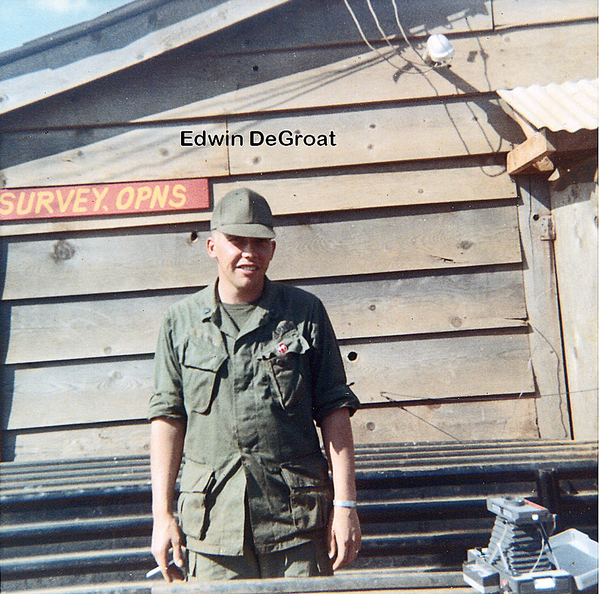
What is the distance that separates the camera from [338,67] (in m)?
3.57

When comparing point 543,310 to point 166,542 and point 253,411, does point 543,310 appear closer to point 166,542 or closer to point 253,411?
point 253,411

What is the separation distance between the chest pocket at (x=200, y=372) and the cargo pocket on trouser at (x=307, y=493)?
400 mm

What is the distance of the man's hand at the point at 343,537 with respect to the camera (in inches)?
76.0

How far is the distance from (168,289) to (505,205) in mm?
2304

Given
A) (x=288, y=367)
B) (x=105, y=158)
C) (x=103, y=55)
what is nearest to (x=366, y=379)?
(x=288, y=367)

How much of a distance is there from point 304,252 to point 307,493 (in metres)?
1.84

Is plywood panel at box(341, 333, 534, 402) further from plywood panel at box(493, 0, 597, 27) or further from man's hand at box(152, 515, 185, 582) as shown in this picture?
plywood panel at box(493, 0, 597, 27)

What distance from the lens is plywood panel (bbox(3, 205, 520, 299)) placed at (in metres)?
3.49

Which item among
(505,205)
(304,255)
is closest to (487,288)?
(505,205)

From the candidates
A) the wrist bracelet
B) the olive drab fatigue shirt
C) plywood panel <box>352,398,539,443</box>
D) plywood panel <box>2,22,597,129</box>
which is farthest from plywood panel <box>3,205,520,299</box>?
the wrist bracelet

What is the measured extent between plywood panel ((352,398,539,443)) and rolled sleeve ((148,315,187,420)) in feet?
5.52

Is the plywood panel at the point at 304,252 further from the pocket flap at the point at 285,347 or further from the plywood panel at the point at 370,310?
the pocket flap at the point at 285,347

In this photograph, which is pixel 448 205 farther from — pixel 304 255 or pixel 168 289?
pixel 168 289

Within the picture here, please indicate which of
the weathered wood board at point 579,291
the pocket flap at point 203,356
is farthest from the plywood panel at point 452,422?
the pocket flap at point 203,356
